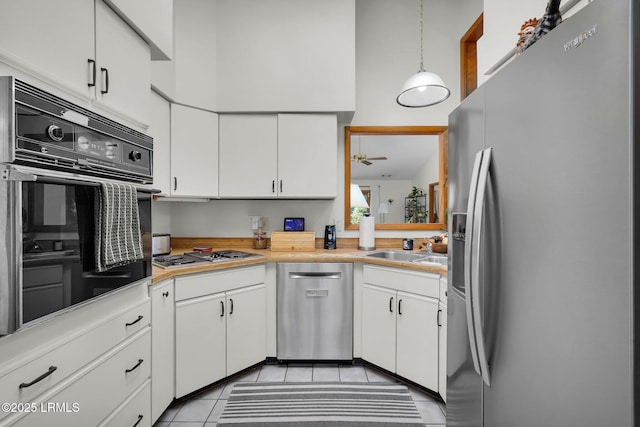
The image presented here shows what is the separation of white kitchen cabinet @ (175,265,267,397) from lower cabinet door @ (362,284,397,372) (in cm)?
78

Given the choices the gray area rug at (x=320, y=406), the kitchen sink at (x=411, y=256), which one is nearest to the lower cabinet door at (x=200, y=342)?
the gray area rug at (x=320, y=406)

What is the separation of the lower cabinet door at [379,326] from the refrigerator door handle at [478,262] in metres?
1.19

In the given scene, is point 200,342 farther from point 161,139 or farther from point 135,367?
point 161,139

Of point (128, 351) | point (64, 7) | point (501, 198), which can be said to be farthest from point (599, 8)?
point (128, 351)

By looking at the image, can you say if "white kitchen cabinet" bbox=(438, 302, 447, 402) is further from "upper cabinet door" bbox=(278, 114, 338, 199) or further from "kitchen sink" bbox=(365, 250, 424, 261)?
"upper cabinet door" bbox=(278, 114, 338, 199)

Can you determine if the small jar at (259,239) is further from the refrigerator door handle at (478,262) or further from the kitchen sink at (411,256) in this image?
the refrigerator door handle at (478,262)

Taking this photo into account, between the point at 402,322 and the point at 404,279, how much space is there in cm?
30

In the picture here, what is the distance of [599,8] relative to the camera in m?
0.56

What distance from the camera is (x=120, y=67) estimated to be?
134cm

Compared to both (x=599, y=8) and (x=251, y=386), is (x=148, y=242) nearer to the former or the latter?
(x=251, y=386)

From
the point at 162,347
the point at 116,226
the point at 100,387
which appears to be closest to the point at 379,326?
the point at 162,347

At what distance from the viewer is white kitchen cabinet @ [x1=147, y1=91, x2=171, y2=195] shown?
2045 mm

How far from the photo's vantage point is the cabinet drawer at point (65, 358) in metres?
0.84

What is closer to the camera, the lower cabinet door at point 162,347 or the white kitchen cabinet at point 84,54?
the white kitchen cabinet at point 84,54
